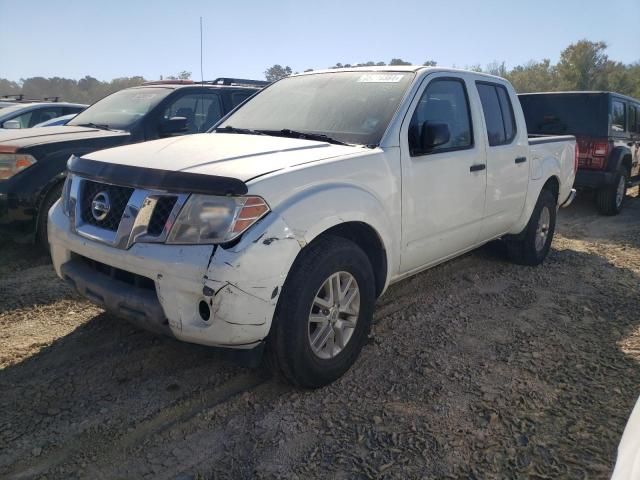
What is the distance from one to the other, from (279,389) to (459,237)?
1.97 meters

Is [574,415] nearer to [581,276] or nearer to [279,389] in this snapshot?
[279,389]

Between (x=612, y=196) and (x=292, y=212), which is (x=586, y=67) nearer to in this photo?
(x=612, y=196)

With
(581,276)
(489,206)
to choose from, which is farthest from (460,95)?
(581,276)

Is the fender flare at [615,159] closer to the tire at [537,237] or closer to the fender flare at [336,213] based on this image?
the tire at [537,237]

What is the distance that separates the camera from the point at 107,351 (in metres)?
3.40

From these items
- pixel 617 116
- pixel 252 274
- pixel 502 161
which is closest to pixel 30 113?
pixel 502 161

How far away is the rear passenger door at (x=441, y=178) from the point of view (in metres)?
3.52

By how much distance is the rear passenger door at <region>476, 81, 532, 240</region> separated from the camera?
174 inches

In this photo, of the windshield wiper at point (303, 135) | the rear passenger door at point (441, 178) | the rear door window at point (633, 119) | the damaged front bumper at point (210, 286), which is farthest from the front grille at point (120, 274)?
the rear door window at point (633, 119)

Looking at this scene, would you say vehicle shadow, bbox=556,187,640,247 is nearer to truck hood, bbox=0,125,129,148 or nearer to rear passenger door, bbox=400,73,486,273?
rear passenger door, bbox=400,73,486,273

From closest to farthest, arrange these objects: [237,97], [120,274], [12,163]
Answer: [120,274] → [12,163] → [237,97]

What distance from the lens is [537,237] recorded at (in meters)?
5.52

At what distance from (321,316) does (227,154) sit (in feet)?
3.50

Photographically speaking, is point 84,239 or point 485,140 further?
point 485,140
